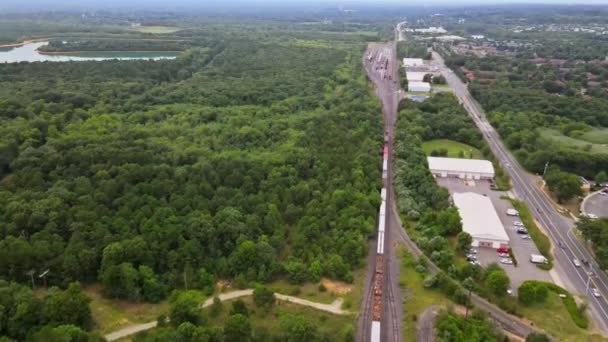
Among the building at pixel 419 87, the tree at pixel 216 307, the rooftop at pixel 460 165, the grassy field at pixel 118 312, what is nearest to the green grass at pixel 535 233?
the rooftop at pixel 460 165

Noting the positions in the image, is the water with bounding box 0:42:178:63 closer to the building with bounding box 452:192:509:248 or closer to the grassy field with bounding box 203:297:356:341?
the building with bounding box 452:192:509:248

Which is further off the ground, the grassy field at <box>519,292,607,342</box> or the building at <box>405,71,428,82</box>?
the building at <box>405,71,428,82</box>

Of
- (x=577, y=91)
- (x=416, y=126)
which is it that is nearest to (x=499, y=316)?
(x=416, y=126)

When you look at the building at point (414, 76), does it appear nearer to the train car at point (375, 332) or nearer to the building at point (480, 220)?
the building at point (480, 220)

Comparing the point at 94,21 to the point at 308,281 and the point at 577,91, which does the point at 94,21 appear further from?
the point at 308,281

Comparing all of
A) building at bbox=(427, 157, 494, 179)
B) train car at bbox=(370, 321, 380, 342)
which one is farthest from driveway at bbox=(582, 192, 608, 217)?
train car at bbox=(370, 321, 380, 342)

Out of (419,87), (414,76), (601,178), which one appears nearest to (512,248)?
(601,178)

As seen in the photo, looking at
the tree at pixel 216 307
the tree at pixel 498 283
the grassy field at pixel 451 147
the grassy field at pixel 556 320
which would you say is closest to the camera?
the grassy field at pixel 556 320
